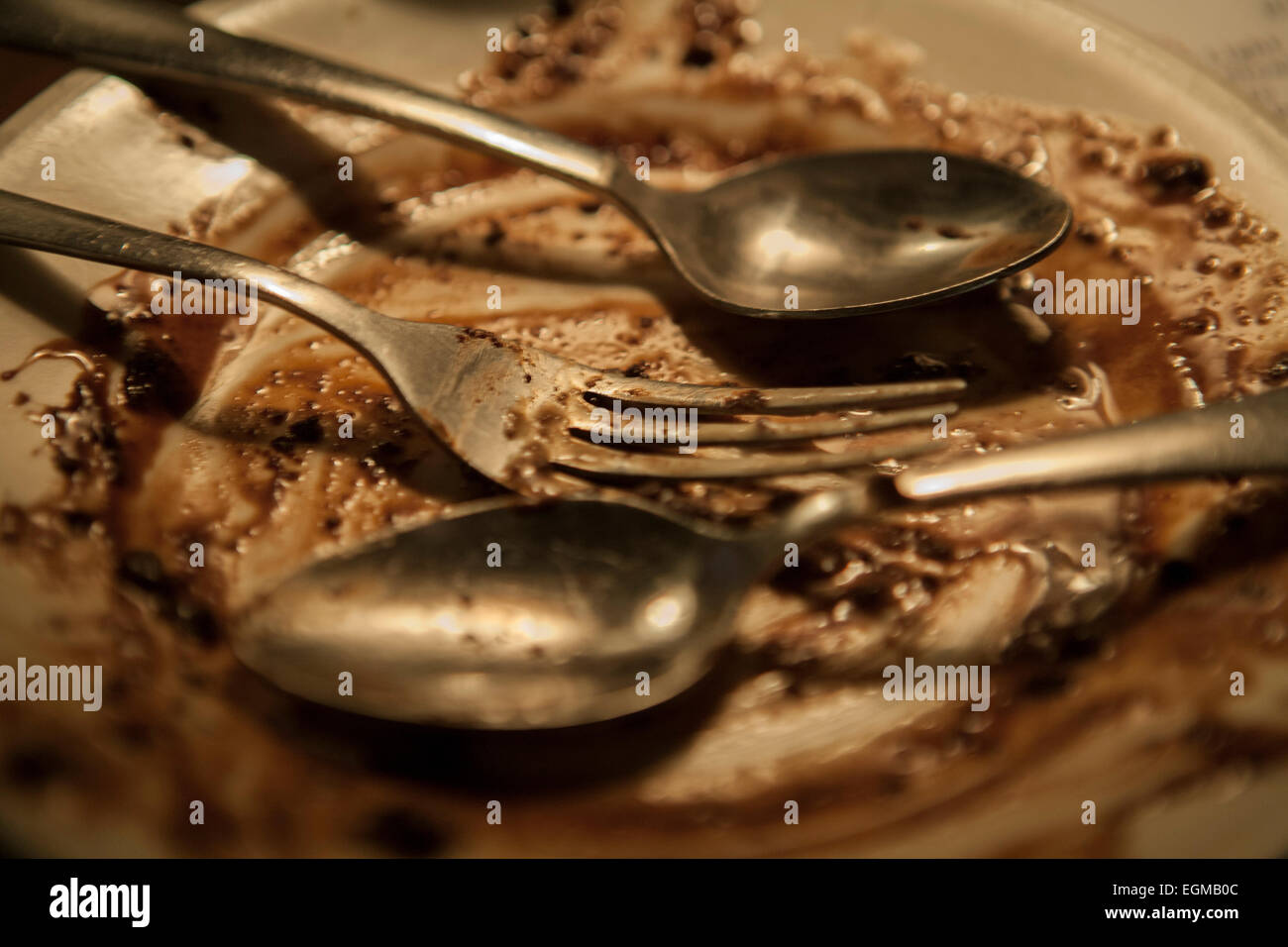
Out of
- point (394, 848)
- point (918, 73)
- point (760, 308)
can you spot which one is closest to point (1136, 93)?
point (918, 73)

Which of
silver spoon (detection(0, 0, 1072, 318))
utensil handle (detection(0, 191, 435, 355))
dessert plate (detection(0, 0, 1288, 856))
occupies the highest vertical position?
silver spoon (detection(0, 0, 1072, 318))

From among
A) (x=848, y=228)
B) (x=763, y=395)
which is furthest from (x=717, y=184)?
(x=763, y=395)

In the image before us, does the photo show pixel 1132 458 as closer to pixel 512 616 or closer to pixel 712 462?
pixel 712 462

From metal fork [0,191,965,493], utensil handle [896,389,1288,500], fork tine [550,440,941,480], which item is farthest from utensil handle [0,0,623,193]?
utensil handle [896,389,1288,500]

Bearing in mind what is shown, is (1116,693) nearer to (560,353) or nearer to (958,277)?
(958,277)

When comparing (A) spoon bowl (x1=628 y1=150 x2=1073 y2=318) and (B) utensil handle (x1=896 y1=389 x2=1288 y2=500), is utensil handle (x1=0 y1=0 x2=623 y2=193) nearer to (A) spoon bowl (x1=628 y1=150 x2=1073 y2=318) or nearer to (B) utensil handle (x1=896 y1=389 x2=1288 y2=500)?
(A) spoon bowl (x1=628 y1=150 x2=1073 y2=318)

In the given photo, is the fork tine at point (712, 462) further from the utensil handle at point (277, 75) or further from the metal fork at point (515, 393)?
the utensil handle at point (277, 75)
